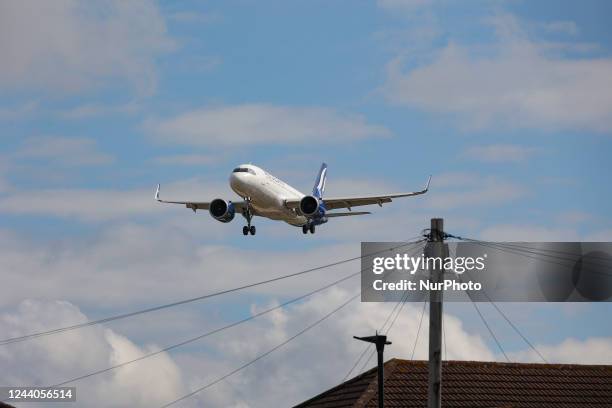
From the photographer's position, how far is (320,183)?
95.8 meters

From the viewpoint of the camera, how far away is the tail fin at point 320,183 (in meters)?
92.6

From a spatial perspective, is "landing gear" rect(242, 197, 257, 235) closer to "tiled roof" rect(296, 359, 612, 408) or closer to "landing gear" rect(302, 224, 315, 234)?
"landing gear" rect(302, 224, 315, 234)

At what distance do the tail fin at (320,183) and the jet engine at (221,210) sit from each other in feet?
68.0

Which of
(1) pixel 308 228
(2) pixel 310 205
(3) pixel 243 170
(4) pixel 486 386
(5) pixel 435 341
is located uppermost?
(3) pixel 243 170

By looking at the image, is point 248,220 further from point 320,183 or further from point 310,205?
point 320,183

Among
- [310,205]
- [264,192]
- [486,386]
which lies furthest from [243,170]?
[486,386]

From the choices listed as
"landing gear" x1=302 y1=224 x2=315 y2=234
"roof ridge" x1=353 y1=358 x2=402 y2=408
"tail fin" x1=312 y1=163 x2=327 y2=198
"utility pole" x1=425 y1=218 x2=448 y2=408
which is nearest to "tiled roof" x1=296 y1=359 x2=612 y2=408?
"roof ridge" x1=353 y1=358 x2=402 y2=408

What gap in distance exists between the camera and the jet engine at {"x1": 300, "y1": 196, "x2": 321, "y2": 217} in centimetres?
7044

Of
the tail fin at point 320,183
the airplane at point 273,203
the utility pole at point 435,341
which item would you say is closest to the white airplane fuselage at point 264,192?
the airplane at point 273,203

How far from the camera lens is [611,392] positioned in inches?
1778

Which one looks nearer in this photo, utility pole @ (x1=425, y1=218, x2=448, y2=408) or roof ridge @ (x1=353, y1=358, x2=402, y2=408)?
utility pole @ (x1=425, y1=218, x2=448, y2=408)

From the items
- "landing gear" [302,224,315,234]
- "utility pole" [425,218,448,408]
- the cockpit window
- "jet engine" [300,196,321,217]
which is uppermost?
the cockpit window

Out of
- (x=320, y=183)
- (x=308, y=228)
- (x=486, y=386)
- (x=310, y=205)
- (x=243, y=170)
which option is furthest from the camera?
(x=320, y=183)

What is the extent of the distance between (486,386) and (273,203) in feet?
89.9
